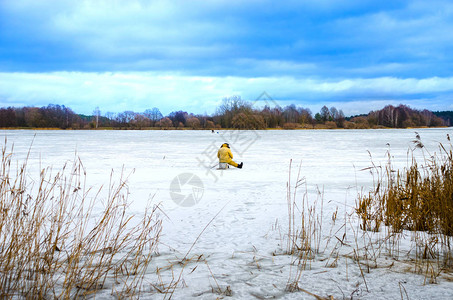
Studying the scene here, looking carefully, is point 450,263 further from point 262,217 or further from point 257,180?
point 257,180

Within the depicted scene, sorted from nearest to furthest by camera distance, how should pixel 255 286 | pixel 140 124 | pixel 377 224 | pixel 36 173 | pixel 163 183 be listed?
pixel 255 286
pixel 377 224
pixel 163 183
pixel 36 173
pixel 140 124

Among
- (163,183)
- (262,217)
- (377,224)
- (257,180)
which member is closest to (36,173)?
(163,183)

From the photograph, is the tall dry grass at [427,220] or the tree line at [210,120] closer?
the tall dry grass at [427,220]

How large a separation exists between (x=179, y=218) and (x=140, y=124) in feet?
322

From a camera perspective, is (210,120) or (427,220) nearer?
(427,220)

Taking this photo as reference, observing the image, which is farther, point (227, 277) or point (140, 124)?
point (140, 124)

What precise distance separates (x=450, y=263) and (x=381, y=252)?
0.71 m

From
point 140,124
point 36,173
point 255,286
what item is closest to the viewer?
point 255,286

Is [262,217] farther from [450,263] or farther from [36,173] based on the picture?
[36,173]

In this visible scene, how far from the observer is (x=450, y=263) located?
11.8ft

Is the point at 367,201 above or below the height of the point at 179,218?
above

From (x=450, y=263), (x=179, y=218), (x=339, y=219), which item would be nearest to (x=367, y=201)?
(x=339, y=219)

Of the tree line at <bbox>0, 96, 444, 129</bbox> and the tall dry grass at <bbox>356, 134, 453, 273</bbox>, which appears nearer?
the tall dry grass at <bbox>356, 134, 453, 273</bbox>

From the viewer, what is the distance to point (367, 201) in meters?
5.79
